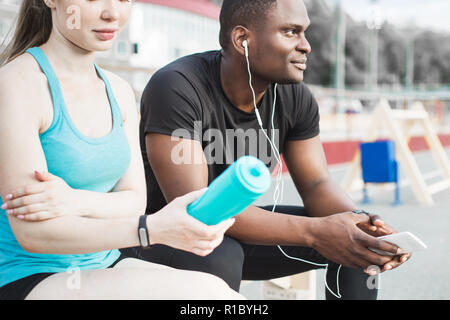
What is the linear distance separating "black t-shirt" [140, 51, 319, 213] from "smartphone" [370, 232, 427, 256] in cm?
74

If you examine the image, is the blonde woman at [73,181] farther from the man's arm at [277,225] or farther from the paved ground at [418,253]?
the paved ground at [418,253]

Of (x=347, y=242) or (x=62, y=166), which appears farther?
(x=347, y=242)

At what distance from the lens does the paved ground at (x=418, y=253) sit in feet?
11.3

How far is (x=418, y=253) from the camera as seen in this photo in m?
4.41

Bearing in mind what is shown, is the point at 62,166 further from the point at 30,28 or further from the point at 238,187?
the point at 238,187

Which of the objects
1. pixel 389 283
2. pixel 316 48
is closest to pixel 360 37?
pixel 316 48

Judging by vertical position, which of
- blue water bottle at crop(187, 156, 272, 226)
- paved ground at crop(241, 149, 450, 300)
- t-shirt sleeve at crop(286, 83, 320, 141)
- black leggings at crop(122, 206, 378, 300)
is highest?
t-shirt sleeve at crop(286, 83, 320, 141)

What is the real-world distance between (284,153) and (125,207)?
1275 mm

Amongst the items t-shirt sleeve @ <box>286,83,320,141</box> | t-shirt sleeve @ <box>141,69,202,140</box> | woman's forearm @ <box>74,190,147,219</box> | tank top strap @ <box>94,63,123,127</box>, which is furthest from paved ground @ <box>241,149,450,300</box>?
tank top strap @ <box>94,63,123,127</box>

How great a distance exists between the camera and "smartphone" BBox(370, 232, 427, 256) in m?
1.82

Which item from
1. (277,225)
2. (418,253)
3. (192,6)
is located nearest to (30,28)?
(277,225)

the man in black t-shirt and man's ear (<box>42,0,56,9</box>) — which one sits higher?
man's ear (<box>42,0,56,9</box>)

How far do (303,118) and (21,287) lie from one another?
158 centimetres

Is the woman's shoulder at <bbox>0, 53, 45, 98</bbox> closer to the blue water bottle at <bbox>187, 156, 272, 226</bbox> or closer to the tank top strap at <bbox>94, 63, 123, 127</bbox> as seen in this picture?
the tank top strap at <bbox>94, 63, 123, 127</bbox>
